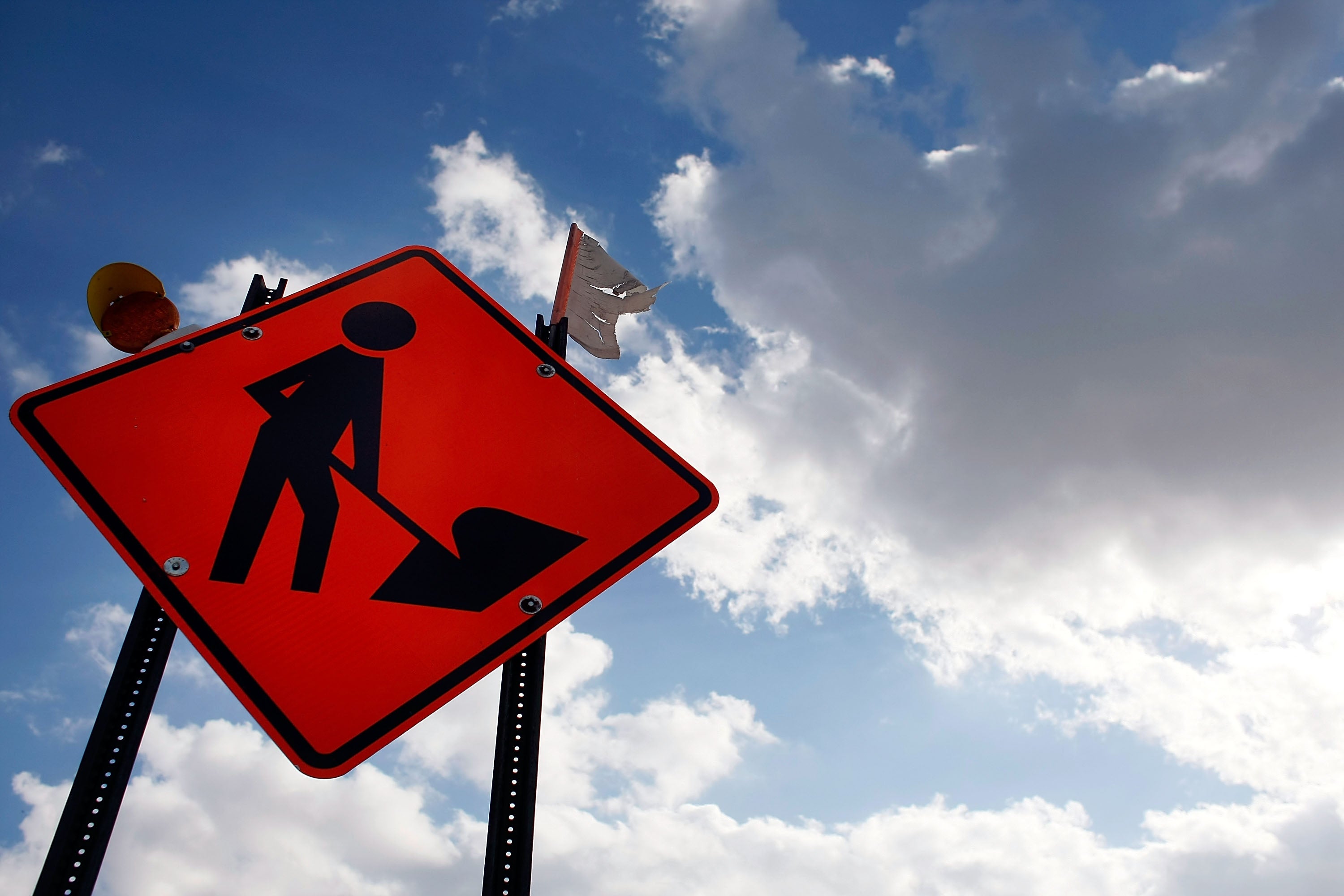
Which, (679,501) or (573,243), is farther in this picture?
(573,243)

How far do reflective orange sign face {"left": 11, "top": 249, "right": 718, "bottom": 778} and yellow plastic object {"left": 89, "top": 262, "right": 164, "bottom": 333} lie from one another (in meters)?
0.50

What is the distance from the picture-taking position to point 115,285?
2.82 meters

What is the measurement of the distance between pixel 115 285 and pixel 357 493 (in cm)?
151

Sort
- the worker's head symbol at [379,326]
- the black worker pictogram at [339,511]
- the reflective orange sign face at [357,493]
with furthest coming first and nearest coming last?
the worker's head symbol at [379,326] < the black worker pictogram at [339,511] < the reflective orange sign face at [357,493]

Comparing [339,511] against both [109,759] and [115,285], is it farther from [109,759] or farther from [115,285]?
[115,285]

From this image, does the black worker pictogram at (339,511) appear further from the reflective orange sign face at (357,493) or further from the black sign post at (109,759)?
the black sign post at (109,759)

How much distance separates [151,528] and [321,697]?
72 centimetres

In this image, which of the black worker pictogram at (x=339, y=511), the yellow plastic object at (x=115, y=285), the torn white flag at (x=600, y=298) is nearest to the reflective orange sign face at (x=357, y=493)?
the black worker pictogram at (x=339, y=511)

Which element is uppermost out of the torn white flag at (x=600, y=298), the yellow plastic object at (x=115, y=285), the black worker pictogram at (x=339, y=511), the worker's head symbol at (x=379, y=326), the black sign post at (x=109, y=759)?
the torn white flag at (x=600, y=298)

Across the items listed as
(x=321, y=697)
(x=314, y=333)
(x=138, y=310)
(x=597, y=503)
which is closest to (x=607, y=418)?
(x=597, y=503)

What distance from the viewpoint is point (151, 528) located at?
2053mm

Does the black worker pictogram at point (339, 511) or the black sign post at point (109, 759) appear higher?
the black worker pictogram at point (339, 511)

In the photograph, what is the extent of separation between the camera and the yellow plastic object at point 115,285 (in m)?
2.78

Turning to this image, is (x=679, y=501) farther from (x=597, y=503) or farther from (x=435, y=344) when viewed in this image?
(x=435, y=344)
